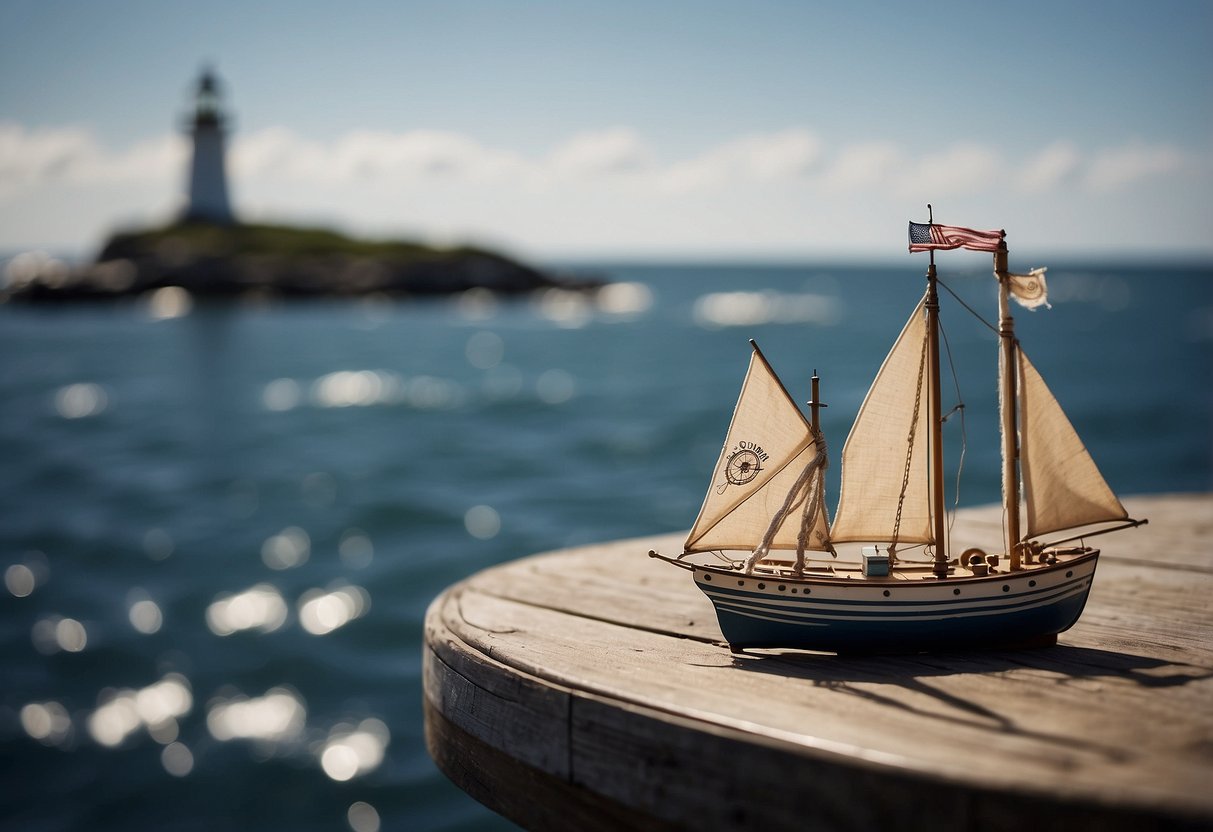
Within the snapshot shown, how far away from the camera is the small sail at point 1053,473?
389 centimetres

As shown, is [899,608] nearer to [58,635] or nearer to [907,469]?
[907,469]

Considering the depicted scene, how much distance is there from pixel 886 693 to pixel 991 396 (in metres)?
40.3

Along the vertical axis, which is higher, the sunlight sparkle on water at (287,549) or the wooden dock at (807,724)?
the wooden dock at (807,724)

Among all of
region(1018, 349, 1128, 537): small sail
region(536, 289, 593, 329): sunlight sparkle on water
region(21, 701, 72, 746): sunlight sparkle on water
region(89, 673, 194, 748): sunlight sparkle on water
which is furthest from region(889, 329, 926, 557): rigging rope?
region(536, 289, 593, 329): sunlight sparkle on water

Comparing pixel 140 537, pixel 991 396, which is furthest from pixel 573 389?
pixel 140 537

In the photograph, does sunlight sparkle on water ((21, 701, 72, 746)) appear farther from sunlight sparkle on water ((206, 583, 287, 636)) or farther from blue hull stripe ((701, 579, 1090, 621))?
blue hull stripe ((701, 579, 1090, 621))

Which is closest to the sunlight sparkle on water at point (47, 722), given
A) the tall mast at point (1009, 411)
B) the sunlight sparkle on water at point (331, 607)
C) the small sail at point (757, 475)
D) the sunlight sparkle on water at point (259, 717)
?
the sunlight sparkle on water at point (259, 717)

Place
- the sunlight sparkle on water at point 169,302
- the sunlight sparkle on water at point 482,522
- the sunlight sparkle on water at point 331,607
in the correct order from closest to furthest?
the sunlight sparkle on water at point 331,607 → the sunlight sparkle on water at point 482,522 → the sunlight sparkle on water at point 169,302

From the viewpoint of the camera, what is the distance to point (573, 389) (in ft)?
139

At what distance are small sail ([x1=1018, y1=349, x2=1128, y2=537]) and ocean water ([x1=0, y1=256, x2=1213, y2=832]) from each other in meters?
0.58

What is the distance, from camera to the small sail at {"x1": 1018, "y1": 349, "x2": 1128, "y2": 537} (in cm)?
389

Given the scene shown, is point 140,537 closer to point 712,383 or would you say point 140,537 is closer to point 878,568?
point 878,568

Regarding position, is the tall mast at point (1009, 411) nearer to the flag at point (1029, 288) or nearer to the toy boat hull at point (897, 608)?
the flag at point (1029, 288)

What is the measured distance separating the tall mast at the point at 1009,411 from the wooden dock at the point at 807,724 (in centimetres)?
47
